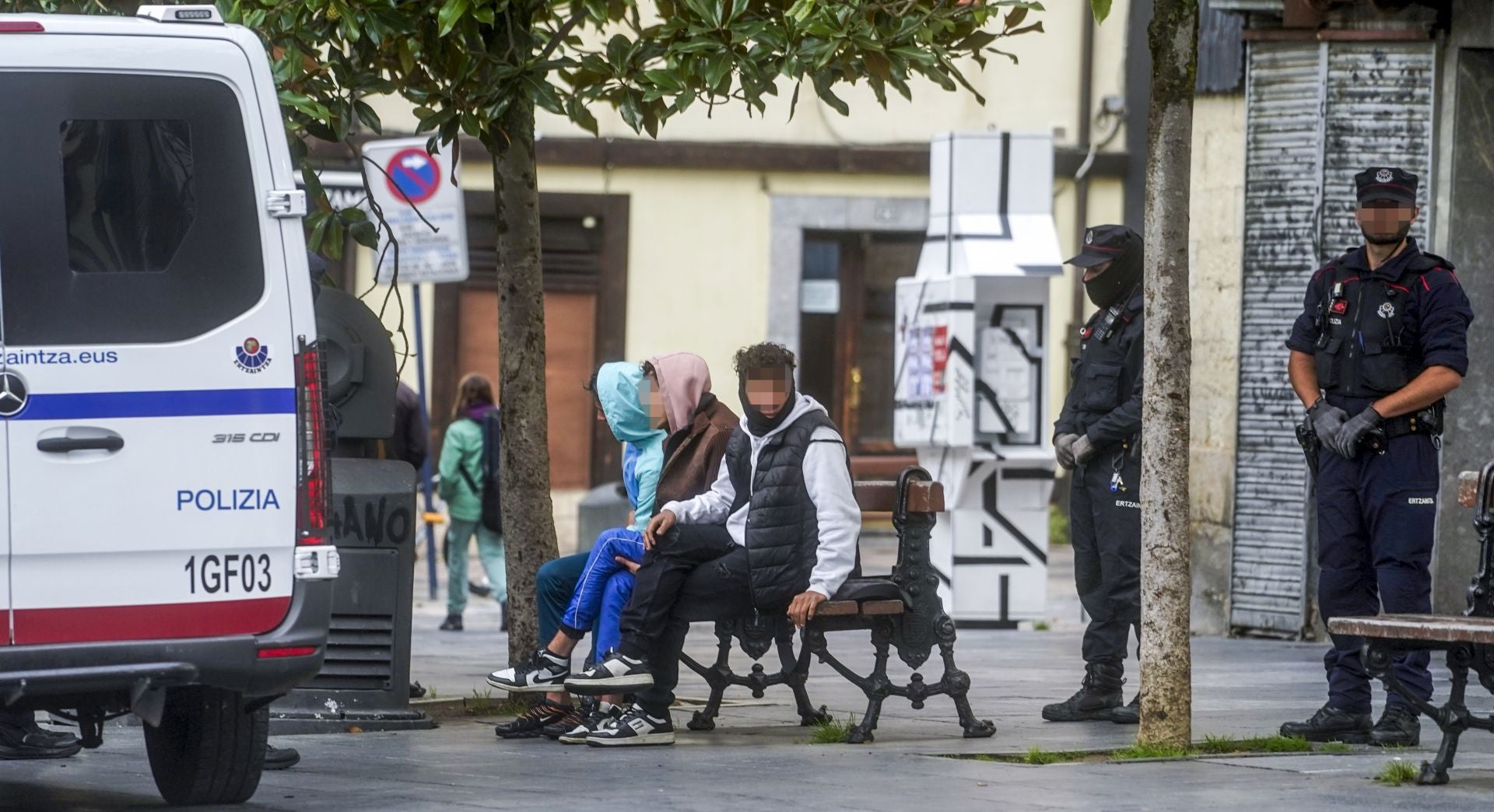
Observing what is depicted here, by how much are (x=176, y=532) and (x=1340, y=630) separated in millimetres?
3484

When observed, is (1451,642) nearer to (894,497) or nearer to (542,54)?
(894,497)

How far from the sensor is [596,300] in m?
21.4

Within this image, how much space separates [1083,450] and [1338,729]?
148cm

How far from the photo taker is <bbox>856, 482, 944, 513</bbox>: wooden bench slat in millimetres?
8242

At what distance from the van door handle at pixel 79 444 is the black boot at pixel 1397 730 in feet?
14.0

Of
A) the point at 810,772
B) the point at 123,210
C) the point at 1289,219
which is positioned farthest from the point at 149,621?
the point at 1289,219

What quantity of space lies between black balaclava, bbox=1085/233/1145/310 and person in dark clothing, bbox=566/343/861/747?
4.43 ft

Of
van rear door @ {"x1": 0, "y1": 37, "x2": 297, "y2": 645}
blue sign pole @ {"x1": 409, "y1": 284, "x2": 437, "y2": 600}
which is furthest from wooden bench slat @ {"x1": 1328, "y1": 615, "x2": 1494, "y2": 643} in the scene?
blue sign pole @ {"x1": 409, "y1": 284, "x2": 437, "y2": 600}

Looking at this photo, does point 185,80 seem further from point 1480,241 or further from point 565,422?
Answer: point 565,422

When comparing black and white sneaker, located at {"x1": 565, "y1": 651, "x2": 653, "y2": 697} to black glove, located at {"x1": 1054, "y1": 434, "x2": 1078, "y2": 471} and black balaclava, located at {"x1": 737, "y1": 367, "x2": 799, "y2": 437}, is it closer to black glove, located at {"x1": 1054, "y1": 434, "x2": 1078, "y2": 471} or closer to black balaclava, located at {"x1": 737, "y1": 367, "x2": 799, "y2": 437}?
black balaclava, located at {"x1": 737, "y1": 367, "x2": 799, "y2": 437}

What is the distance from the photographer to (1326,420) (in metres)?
7.82

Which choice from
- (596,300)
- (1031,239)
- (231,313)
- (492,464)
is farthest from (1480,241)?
(596,300)

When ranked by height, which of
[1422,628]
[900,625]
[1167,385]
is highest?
[1167,385]

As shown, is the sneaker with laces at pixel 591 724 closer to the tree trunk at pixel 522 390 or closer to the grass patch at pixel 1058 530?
the tree trunk at pixel 522 390
